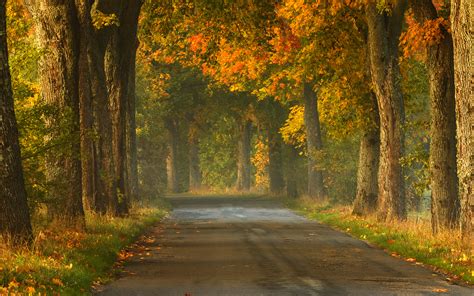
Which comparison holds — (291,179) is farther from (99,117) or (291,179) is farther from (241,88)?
(99,117)

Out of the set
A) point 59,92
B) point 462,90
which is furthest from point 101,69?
point 462,90

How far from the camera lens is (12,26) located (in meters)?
22.1

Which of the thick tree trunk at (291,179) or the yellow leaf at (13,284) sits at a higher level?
the thick tree trunk at (291,179)

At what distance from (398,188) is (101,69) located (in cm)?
979

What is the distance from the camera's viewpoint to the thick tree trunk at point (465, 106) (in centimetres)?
2022

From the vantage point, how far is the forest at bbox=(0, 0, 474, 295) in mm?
19562

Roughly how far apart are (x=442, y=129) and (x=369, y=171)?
10556 millimetres

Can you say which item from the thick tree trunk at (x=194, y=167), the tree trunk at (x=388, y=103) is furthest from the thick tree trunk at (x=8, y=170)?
the thick tree trunk at (x=194, y=167)

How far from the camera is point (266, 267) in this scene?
58.5ft

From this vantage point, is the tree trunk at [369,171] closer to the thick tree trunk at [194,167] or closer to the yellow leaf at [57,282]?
the yellow leaf at [57,282]

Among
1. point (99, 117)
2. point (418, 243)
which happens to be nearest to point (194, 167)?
point (99, 117)

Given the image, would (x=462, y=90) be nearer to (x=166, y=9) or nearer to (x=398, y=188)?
(x=398, y=188)

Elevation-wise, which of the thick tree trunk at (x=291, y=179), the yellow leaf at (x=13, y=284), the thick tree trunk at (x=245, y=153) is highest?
the thick tree trunk at (x=245, y=153)

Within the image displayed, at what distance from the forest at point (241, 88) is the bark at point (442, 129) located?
3cm
